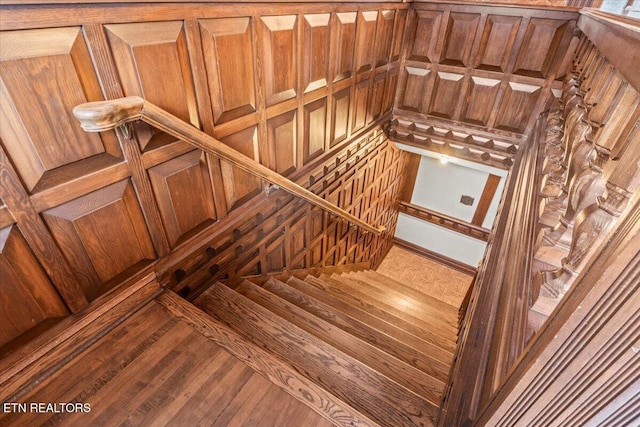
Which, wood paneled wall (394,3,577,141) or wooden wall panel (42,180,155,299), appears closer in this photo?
wooden wall panel (42,180,155,299)

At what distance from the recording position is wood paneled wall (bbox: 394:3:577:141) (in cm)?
329

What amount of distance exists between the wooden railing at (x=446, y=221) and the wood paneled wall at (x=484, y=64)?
198 cm

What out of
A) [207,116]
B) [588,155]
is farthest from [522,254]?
[207,116]

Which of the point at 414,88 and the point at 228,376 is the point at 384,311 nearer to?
the point at 228,376

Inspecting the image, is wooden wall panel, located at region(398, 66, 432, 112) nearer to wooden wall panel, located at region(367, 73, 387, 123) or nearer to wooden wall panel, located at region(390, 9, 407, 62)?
wooden wall panel, located at region(390, 9, 407, 62)

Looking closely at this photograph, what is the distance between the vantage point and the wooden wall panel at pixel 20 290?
4.08ft

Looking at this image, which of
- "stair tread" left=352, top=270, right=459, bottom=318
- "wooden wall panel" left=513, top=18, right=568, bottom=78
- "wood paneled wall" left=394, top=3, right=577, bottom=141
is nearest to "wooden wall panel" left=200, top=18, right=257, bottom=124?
"wood paneled wall" left=394, top=3, right=577, bottom=141

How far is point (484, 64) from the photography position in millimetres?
3621

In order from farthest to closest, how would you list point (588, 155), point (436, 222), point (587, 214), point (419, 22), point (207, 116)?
1. point (436, 222)
2. point (419, 22)
3. point (207, 116)
4. point (588, 155)
5. point (587, 214)

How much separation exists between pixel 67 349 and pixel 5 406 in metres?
0.25

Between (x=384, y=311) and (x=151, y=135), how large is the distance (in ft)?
7.53

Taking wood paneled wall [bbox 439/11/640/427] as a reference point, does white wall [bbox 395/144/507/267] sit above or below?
below

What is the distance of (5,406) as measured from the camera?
1.30 meters

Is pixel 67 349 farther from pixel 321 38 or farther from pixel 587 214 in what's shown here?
pixel 321 38
